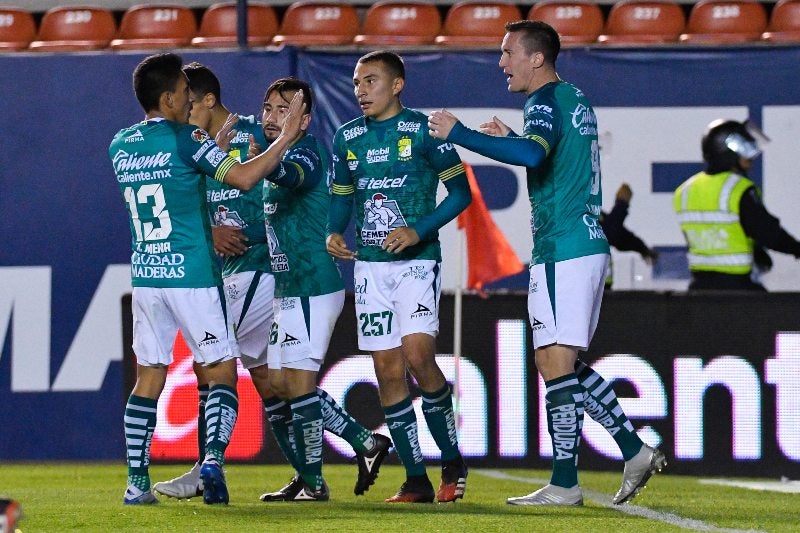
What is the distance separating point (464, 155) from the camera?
10.2 m

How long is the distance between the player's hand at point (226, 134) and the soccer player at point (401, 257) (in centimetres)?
67

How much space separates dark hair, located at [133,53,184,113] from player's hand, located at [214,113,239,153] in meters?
0.73

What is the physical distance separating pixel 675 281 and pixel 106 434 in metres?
3.90

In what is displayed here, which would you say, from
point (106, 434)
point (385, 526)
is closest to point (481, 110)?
point (106, 434)

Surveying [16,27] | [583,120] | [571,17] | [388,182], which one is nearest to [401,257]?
[388,182]

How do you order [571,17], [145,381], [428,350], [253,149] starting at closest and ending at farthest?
1. [145,381]
2. [428,350]
3. [253,149]
4. [571,17]

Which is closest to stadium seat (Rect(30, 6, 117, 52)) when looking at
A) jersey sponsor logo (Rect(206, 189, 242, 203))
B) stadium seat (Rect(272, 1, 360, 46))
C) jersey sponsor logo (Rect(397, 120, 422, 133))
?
stadium seat (Rect(272, 1, 360, 46))

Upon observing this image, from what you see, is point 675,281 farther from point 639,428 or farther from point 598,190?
point 598,190

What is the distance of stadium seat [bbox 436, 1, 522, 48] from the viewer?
484 inches

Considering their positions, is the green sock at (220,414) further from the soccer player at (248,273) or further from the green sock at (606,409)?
the green sock at (606,409)

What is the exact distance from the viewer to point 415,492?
6594 millimetres

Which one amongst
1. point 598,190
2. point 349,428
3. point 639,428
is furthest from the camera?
point 639,428

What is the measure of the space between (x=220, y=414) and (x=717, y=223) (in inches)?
152

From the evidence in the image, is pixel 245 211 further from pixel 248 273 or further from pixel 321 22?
pixel 321 22
